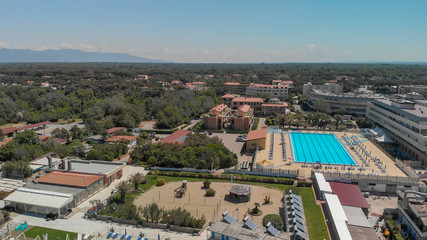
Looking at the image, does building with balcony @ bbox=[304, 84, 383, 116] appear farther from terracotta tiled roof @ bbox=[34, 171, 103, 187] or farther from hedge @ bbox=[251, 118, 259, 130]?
terracotta tiled roof @ bbox=[34, 171, 103, 187]

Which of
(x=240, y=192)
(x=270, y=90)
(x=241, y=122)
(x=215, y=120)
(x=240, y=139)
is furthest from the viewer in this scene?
(x=270, y=90)

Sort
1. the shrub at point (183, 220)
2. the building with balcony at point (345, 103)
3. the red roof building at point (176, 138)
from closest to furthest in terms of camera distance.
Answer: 1. the shrub at point (183, 220)
2. the red roof building at point (176, 138)
3. the building with balcony at point (345, 103)

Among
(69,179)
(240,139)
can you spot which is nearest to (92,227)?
(69,179)

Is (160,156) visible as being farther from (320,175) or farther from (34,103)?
(34,103)

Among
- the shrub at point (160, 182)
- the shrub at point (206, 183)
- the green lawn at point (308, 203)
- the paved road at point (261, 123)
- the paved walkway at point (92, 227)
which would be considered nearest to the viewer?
the paved walkway at point (92, 227)

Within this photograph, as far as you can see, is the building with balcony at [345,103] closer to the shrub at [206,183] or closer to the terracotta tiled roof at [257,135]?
the terracotta tiled roof at [257,135]

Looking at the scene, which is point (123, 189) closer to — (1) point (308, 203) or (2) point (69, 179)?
(2) point (69, 179)

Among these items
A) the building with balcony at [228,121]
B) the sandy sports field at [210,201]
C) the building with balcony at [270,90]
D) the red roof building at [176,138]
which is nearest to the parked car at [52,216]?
the sandy sports field at [210,201]

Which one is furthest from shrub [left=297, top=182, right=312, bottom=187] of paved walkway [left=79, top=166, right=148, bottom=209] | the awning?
the awning
